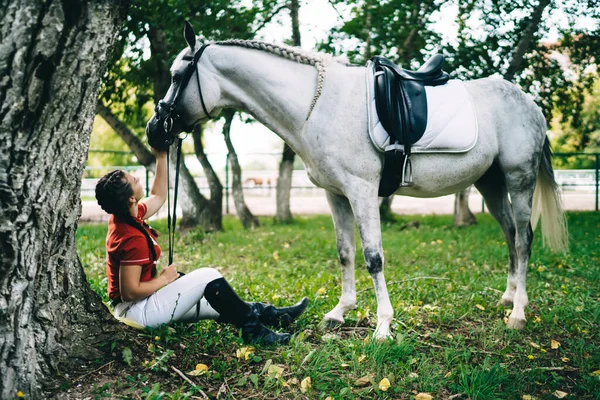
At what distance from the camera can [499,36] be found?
1013 cm

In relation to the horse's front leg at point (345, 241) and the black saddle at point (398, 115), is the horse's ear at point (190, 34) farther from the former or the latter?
the horse's front leg at point (345, 241)

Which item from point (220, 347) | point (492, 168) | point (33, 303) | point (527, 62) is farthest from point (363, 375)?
point (527, 62)

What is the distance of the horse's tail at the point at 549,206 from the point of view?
15.9 feet

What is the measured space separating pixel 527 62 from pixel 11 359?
1127 cm

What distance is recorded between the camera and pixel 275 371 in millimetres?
2902

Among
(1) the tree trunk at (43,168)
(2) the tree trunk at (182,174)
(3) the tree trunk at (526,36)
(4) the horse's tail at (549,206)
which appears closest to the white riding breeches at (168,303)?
(1) the tree trunk at (43,168)

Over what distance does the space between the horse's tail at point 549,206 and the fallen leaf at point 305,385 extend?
311 cm

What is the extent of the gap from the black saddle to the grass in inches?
45.7

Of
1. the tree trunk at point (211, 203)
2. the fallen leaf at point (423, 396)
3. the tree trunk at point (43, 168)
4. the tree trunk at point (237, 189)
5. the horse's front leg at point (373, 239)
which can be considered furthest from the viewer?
the tree trunk at point (237, 189)

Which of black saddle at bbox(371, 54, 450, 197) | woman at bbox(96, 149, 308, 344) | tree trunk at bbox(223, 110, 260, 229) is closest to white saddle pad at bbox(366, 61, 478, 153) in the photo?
black saddle at bbox(371, 54, 450, 197)

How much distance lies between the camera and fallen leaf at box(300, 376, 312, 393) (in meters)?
2.78

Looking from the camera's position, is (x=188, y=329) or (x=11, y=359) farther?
(x=188, y=329)

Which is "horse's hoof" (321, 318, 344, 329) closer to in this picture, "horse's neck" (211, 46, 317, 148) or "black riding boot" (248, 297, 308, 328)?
"black riding boot" (248, 297, 308, 328)

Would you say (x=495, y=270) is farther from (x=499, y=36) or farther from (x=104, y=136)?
(x=104, y=136)
